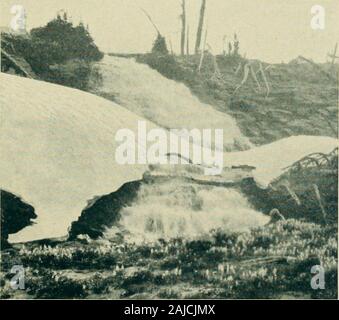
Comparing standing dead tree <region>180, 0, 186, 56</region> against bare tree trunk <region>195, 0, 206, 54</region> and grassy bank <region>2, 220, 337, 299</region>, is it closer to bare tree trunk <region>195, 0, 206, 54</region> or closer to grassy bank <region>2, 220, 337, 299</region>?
bare tree trunk <region>195, 0, 206, 54</region>

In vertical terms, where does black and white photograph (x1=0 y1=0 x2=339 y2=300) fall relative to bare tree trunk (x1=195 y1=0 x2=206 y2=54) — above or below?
below

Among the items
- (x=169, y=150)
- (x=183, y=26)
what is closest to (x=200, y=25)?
(x=183, y=26)

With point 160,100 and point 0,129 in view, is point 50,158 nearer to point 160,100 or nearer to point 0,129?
point 0,129

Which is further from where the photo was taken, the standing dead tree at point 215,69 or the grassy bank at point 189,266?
the standing dead tree at point 215,69

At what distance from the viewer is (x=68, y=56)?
18.1 ft

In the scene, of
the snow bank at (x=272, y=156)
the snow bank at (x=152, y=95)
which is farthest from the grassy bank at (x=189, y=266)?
the snow bank at (x=152, y=95)

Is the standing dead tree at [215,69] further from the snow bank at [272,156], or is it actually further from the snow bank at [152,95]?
the snow bank at [272,156]

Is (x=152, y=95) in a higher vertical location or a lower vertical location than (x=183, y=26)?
lower

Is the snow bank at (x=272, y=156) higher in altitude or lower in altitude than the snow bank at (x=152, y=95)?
lower

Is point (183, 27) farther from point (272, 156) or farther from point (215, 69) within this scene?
point (272, 156)

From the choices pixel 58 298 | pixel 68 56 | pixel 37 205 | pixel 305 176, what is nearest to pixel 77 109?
pixel 68 56

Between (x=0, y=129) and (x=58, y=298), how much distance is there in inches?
54.7

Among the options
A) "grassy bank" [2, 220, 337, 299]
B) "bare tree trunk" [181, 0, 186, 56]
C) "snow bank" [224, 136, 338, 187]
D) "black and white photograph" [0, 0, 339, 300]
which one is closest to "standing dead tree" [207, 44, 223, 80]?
"black and white photograph" [0, 0, 339, 300]

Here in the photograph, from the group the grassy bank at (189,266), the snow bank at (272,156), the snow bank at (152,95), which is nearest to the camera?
the grassy bank at (189,266)
